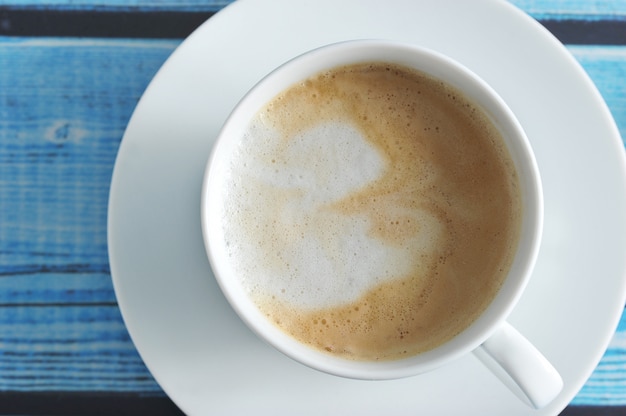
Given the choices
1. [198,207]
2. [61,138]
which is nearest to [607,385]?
[198,207]

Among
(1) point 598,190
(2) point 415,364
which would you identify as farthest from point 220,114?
(1) point 598,190

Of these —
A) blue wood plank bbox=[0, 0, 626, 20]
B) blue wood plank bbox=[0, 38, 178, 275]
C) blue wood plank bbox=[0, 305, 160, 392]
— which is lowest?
blue wood plank bbox=[0, 305, 160, 392]

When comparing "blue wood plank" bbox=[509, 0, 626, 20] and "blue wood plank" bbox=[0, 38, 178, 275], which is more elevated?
"blue wood plank" bbox=[509, 0, 626, 20]

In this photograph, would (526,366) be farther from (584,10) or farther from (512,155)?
(584,10)

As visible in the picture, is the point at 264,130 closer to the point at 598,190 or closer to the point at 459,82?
the point at 459,82

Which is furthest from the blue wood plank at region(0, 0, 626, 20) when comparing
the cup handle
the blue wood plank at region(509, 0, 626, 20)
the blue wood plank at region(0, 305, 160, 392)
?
the cup handle

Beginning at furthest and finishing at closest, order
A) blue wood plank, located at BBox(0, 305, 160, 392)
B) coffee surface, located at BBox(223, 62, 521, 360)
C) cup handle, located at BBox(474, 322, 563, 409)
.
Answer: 1. blue wood plank, located at BBox(0, 305, 160, 392)
2. coffee surface, located at BBox(223, 62, 521, 360)
3. cup handle, located at BBox(474, 322, 563, 409)

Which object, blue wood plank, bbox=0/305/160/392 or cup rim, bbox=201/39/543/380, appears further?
blue wood plank, bbox=0/305/160/392

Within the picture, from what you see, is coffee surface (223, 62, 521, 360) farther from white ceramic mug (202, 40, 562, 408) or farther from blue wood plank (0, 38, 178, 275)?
blue wood plank (0, 38, 178, 275)
